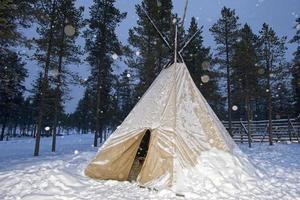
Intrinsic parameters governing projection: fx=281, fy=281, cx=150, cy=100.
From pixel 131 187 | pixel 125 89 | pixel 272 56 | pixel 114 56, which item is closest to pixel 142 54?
pixel 114 56

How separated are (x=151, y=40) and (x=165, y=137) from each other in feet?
51.1

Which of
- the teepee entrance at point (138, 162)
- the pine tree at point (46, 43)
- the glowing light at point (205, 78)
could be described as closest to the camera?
the teepee entrance at point (138, 162)

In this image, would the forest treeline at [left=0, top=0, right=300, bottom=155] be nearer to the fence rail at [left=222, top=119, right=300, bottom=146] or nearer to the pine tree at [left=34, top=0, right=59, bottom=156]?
the pine tree at [left=34, top=0, right=59, bottom=156]

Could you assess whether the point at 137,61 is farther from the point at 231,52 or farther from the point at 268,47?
the point at 268,47

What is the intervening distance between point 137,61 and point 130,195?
58.9 ft

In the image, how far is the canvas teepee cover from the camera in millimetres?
Answer: 8719

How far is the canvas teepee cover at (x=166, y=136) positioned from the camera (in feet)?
28.6

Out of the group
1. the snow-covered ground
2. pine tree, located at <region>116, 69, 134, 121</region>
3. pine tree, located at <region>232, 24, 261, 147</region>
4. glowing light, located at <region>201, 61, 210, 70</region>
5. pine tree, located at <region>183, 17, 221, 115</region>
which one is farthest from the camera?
pine tree, located at <region>116, 69, 134, 121</region>

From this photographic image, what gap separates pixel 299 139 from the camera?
24.7m

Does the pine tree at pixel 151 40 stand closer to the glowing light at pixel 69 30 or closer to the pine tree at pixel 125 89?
the pine tree at pixel 125 89

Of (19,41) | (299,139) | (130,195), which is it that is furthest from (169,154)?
(299,139)

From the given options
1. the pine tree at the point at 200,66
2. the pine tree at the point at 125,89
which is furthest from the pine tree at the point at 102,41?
the pine tree at the point at 200,66

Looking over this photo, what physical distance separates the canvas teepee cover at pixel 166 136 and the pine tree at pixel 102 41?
1372cm

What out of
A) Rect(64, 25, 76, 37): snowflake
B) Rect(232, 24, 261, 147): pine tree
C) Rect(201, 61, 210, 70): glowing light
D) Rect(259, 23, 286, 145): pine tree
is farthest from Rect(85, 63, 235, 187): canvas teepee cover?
Rect(201, 61, 210, 70): glowing light
